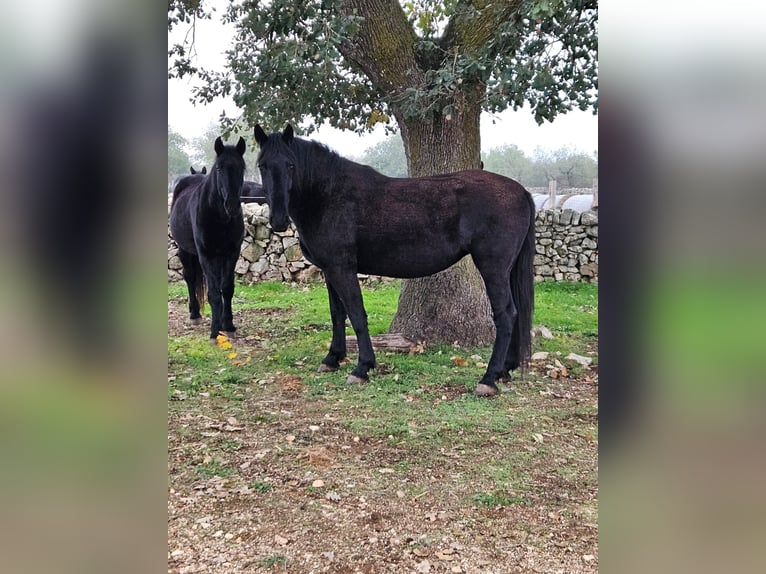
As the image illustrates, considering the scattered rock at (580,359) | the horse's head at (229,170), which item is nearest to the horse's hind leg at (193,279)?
the horse's head at (229,170)

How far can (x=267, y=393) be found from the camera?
4738 mm

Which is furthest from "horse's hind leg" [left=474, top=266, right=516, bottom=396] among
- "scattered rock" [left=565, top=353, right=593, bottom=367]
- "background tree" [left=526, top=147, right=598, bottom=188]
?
"background tree" [left=526, top=147, right=598, bottom=188]

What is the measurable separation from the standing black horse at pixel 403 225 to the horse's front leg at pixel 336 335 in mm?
282

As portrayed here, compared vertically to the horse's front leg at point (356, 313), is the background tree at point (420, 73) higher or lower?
higher

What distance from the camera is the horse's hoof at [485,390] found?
4.52 meters

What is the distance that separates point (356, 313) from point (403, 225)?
0.92 meters

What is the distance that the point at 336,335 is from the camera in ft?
17.7

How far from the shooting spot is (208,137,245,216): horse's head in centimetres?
554

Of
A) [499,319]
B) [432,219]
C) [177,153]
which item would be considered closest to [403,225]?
[432,219]

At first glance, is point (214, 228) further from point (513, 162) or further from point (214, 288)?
point (513, 162)

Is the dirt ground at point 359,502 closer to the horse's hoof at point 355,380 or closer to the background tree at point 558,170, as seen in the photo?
the horse's hoof at point 355,380
